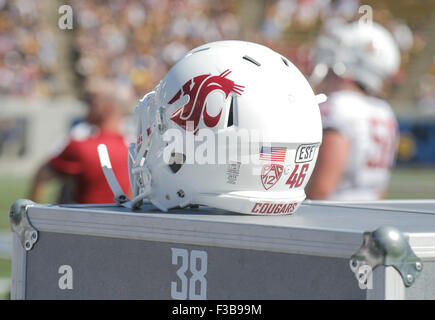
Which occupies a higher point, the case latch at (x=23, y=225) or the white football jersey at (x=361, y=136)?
the white football jersey at (x=361, y=136)

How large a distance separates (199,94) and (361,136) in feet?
5.99

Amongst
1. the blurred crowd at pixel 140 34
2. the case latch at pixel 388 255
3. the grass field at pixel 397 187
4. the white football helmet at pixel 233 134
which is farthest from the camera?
the blurred crowd at pixel 140 34

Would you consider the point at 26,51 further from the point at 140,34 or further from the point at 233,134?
the point at 233,134

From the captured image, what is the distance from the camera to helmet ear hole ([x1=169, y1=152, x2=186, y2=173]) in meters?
2.61

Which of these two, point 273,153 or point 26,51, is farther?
point 26,51

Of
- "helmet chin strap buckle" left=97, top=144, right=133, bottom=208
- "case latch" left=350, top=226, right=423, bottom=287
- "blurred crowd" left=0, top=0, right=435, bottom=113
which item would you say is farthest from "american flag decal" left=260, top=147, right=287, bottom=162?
"blurred crowd" left=0, top=0, right=435, bottom=113

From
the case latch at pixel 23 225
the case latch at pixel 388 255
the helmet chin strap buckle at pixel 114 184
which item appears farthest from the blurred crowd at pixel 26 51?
the case latch at pixel 388 255

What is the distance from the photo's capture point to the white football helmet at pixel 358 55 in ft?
14.9

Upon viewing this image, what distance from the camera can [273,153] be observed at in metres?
2.54

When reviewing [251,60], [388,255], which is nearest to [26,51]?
[251,60]

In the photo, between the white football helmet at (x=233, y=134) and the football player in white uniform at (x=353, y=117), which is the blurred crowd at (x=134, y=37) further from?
the white football helmet at (x=233, y=134)

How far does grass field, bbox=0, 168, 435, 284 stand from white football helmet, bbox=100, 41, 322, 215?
790cm

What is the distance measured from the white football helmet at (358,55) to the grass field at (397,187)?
6.48 meters
